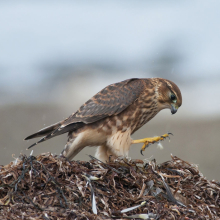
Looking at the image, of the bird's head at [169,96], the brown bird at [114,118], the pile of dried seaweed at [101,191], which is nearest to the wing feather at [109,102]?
the brown bird at [114,118]

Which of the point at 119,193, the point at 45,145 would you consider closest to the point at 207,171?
the point at 45,145

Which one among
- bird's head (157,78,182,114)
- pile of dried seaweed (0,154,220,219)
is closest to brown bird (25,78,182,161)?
bird's head (157,78,182,114)

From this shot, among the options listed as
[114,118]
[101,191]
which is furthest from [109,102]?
[101,191]

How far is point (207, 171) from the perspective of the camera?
3684 millimetres

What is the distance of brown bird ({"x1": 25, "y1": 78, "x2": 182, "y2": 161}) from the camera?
8.89 ft

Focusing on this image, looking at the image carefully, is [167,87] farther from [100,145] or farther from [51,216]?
[51,216]

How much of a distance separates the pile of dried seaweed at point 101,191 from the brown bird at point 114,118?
0.69 metres

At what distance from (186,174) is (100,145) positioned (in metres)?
1.03

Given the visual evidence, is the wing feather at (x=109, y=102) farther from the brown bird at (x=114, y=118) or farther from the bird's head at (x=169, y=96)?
the bird's head at (x=169, y=96)

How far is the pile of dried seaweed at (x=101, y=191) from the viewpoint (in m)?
1.54

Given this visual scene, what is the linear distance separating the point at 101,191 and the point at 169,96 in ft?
4.64

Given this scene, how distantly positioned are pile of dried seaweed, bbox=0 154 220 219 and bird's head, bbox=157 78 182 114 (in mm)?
950

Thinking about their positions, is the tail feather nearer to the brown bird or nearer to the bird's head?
the brown bird

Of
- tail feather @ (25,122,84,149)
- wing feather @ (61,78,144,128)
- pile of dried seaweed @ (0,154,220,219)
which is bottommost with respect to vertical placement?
pile of dried seaweed @ (0,154,220,219)
